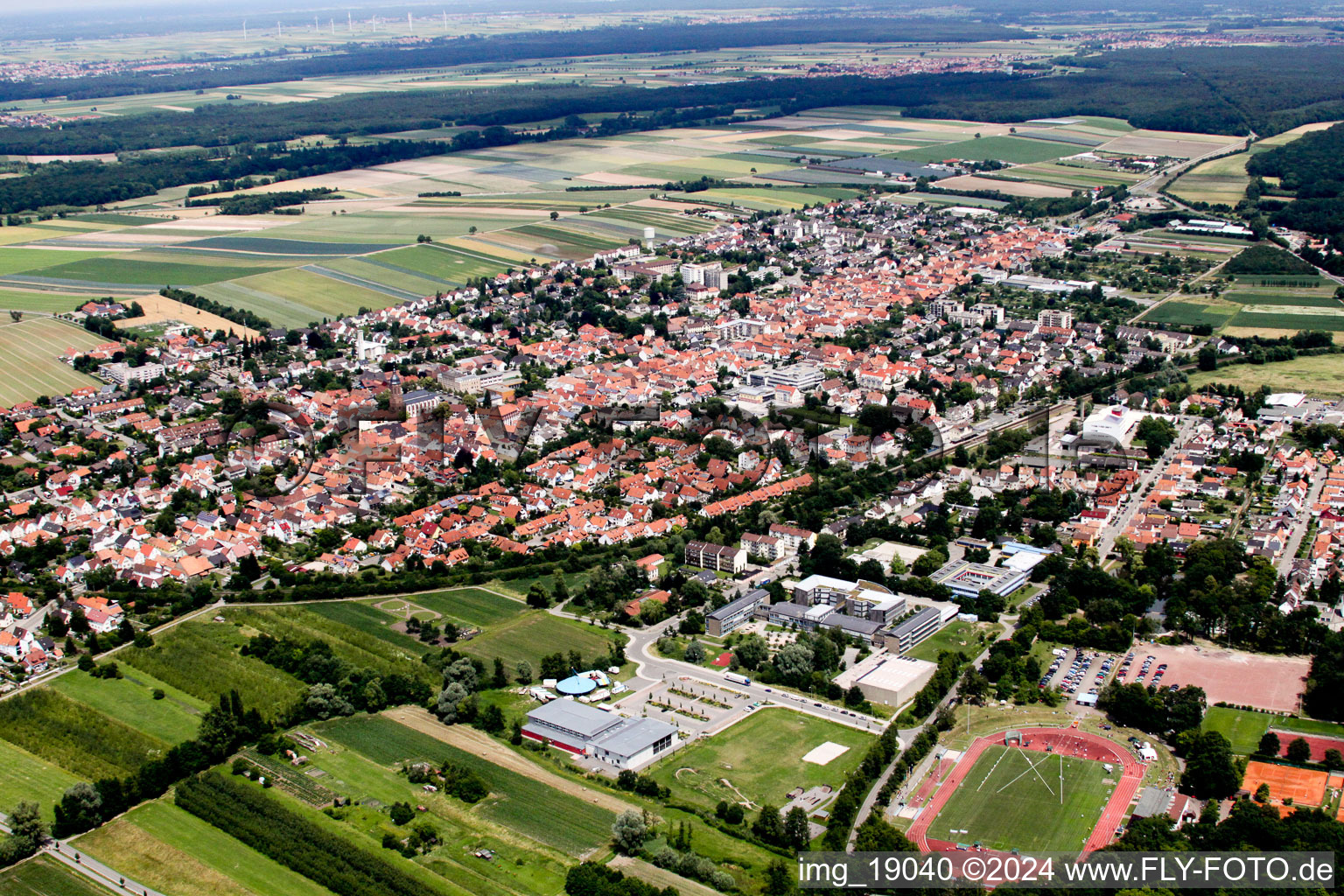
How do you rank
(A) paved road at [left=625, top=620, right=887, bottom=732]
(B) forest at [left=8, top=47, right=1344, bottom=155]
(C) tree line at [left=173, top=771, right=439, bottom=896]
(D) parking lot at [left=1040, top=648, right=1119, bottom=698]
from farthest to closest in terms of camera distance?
(B) forest at [left=8, top=47, right=1344, bottom=155], (D) parking lot at [left=1040, top=648, right=1119, bottom=698], (A) paved road at [left=625, top=620, right=887, bottom=732], (C) tree line at [left=173, top=771, right=439, bottom=896]

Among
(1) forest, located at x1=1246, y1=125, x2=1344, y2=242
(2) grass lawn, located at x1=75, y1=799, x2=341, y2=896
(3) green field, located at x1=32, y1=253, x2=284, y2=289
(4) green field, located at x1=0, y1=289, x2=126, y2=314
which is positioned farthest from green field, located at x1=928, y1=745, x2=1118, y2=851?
(1) forest, located at x1=1246, y1=125, x2=1344, y2=242

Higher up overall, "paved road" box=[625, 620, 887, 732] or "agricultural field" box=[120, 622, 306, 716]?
"agricultural field" box=[120, 622, 306, 716]

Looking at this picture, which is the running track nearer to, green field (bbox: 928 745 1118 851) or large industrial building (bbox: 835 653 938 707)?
green field (bbox: 928 745 1118 851)

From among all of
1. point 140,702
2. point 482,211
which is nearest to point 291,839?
point 140,702

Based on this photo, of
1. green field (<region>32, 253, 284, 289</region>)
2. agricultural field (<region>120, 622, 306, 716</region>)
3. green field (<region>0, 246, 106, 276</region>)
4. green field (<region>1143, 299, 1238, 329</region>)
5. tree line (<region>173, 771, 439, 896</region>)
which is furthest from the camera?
green field (<region>0, 246, 106, 276</region>)

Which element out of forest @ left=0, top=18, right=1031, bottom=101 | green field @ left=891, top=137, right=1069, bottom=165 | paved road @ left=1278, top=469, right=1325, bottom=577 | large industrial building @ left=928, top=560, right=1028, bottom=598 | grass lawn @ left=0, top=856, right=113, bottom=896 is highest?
forest @ left=0, top=18, right=1031, bottom=101

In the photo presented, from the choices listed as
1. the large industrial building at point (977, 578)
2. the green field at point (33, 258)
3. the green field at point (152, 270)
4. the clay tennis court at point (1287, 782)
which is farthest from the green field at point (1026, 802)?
the green field at point (33, 258)

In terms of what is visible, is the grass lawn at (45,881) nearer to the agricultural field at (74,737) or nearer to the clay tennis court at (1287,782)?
the agricultural field at (74,737)
